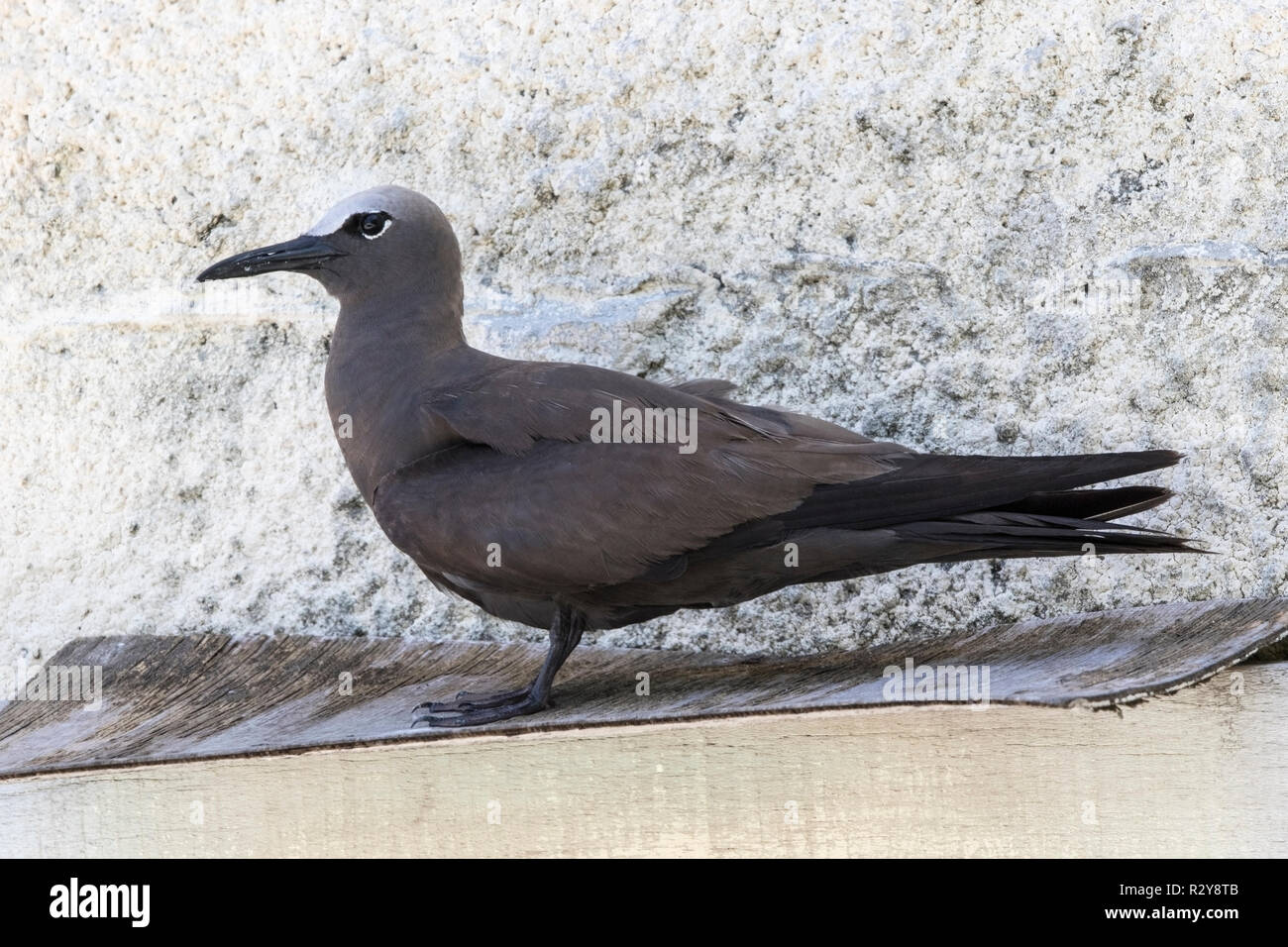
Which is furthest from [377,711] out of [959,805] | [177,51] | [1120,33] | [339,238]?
[1120,33]

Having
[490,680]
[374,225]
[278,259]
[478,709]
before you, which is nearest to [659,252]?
[374,225]

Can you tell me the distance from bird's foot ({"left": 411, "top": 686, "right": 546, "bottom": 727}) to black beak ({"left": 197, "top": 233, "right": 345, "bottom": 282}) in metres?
0.71

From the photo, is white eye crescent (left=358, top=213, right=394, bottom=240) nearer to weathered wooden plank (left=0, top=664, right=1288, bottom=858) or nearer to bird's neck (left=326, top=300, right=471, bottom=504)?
bird's neck (left=326, top=300, right=471, bottom=504)

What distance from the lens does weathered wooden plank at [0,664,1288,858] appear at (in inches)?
78.8

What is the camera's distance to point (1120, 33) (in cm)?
250

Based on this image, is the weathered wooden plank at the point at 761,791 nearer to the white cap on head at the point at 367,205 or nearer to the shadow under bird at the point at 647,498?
the shadow under bird at the point at 647,498

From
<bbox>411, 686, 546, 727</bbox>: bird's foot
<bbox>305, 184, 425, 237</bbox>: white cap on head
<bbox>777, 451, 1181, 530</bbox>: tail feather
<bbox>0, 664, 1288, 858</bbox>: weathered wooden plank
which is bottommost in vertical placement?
<bbox>0, 664, 1288, 858</bbox>: weathered wooden plank

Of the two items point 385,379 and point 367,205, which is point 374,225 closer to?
point 367,205

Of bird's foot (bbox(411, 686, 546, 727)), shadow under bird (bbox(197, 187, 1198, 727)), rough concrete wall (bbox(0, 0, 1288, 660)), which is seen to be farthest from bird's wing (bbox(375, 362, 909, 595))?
rough concrete wall (bbox(0, 0, 1288, 660))

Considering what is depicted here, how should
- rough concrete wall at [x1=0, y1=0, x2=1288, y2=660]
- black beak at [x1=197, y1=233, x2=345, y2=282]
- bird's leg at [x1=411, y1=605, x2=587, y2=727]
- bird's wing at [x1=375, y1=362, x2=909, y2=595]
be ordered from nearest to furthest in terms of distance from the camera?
1. bird's wing at [x1=375, y1=362, x2=909, y2=595]
2. bird's leg at [x1=411, y1=605, x2=587, y2=727]
3. black beak at [x1=197, y1=233, x2=345, y2=282]
4. rough concrete wall at [x1=0, y1=0, x2=1288, y2=660]

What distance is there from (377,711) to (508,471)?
1.50 feet

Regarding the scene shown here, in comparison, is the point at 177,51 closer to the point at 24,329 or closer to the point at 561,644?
the point at 24,329

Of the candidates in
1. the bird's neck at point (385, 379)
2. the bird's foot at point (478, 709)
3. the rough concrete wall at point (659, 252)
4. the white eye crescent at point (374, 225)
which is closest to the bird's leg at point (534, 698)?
the bird's foot at point (478, 709)

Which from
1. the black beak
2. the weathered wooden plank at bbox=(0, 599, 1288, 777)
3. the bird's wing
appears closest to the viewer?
the weathered wooden plank at bbox=(0, 599, 1288, 777)
